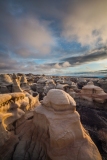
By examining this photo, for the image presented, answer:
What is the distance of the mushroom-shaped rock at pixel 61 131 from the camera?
11.3 feet

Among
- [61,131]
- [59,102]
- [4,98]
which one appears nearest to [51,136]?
[61,131]

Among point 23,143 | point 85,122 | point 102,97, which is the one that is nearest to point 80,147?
point 23,143

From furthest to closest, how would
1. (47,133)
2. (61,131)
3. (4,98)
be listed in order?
(4,98), (47,133), (61,131)

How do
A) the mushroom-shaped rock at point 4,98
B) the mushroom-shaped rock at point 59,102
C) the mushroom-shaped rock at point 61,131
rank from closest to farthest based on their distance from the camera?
1. the mushroom-shaped rock at point 61,131
2. the mushroom-shaped rock at point 59,102
3. the mushroom-shaped rock at point 4,98

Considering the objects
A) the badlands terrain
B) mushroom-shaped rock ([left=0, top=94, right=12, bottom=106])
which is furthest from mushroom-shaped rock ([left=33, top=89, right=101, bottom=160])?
mushroom-shaped rock ([left=0, top=94, right=12, bottom=106])

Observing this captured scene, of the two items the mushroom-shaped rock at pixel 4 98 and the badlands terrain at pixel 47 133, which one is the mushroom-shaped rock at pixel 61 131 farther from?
the mushroom-shaped rock at pixel 4 98

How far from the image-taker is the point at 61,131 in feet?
11.8

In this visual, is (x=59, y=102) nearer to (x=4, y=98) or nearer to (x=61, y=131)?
(x=61, y=131)

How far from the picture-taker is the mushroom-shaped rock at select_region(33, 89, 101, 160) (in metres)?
3.44

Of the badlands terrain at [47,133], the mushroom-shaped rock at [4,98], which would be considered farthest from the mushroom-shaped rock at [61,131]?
the mushroom-shaped rock at [4,98]

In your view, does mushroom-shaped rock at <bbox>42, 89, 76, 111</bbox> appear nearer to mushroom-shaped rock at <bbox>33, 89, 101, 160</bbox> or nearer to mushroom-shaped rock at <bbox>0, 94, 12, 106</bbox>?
mushroom-shaped rock at <bbox>33, 89, 101, 160</bbox>

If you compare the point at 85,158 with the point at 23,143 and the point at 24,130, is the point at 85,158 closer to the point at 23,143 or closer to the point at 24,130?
the point at 23,143

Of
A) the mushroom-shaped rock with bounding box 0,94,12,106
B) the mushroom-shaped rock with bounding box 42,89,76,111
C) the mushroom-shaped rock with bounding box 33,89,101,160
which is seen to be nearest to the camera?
the mushroom-shaped rock with bounding box 33,89,101,160

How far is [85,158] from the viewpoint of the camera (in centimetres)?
324
